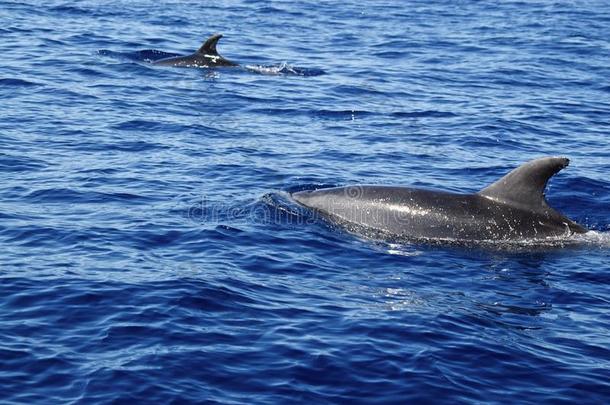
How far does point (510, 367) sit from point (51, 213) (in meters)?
8.14

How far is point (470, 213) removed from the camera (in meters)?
16.2

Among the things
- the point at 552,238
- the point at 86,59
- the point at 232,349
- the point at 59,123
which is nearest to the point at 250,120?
the point at 59,123

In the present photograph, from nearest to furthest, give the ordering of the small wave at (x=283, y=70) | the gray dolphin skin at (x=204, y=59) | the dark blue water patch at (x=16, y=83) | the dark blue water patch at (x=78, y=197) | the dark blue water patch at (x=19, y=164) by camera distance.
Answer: the dark blue water patch at (x=78, y=197) < the dark blue water patch at (x=19, y=164) < the dark blue water patch at (x=16, y=83) < the small wave at (x=283, y=70) < the gray dolphin skin at (x=204, y=59)

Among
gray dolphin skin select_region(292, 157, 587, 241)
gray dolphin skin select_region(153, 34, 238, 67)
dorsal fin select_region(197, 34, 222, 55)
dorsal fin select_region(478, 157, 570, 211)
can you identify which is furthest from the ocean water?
dorsal fin select_region(197, 34, 222, 55)

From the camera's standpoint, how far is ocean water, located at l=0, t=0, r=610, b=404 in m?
11.4

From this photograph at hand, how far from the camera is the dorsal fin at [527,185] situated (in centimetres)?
1515

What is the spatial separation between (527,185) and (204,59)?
663 inches

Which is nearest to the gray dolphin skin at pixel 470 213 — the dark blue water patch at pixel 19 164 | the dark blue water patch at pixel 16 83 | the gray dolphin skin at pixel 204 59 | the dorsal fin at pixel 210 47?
the dark blue water patch at pixel 19 164

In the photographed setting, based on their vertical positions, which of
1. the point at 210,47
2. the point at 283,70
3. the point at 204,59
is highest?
the point at 210,47

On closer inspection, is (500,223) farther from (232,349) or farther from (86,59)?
(86,59)

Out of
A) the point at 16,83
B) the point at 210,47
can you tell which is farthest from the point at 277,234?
the point at 210,47

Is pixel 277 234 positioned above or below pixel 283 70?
below

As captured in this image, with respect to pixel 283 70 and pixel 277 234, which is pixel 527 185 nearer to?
pixel 277 234

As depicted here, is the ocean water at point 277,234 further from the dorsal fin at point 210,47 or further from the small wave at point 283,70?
the dorsal fin at point 210,47
